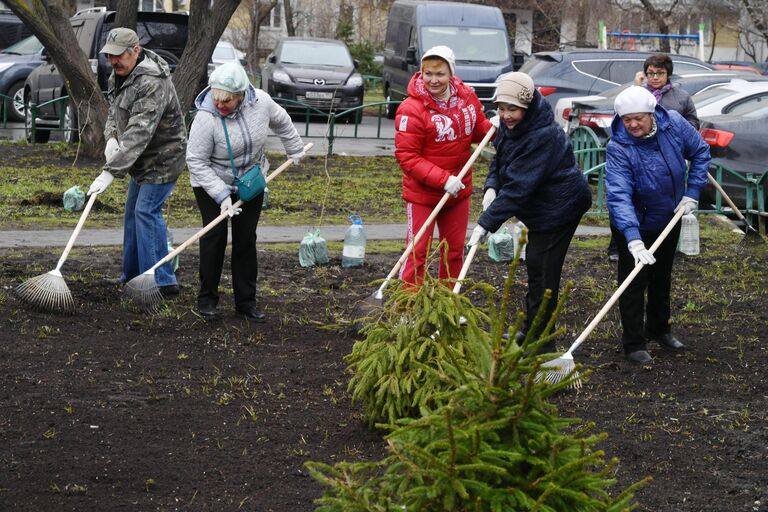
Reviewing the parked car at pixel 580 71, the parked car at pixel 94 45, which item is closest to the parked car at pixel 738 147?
the parked car at pixel 580 71

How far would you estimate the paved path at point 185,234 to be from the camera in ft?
31.4

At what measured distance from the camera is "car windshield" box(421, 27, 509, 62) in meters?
23.2

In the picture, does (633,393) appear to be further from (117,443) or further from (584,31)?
(584,31)

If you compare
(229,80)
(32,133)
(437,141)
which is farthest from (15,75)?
(437,141)

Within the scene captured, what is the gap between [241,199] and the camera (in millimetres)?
6957

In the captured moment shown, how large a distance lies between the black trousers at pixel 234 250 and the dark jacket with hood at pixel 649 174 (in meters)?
2.22

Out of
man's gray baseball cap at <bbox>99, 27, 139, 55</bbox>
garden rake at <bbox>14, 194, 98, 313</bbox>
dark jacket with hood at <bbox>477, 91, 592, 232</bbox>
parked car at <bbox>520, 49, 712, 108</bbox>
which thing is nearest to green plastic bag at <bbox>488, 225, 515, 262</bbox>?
dark jacket with hood at <bbox>477, 91, 592, 232</bbox>

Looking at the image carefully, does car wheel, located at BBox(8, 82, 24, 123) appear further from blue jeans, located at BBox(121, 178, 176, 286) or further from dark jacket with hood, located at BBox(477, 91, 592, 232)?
dark jacket with hood, located at BBox(477, 91, 592, 232)

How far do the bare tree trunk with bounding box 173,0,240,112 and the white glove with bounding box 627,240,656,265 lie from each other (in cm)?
986

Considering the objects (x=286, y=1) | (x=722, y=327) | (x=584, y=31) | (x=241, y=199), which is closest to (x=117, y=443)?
(x=241, y=199)

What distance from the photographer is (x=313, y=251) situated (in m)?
9.00

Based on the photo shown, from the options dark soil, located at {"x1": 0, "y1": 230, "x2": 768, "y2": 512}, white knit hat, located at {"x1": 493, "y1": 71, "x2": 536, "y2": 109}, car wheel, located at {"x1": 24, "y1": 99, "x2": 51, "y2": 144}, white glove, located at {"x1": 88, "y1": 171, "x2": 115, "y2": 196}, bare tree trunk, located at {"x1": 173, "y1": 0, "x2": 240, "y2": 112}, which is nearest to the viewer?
dark soil, located at {"x1": 0, "y1": 230, "x2": 768, "y2": 512}

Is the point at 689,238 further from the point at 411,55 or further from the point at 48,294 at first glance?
the point at 411,55

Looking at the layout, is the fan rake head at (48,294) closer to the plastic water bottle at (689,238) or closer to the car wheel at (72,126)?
the plastic water bottle at (689,238)
